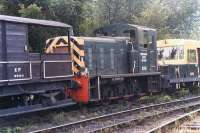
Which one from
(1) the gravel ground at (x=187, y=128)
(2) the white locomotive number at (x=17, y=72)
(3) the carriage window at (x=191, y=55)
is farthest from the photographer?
(3) the carriage window at (x=191, y=55)

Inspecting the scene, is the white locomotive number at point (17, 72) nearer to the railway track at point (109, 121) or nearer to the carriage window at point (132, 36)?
the railway track at point (109, 121)

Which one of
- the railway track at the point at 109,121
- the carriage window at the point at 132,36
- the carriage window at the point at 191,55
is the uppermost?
the carriage window at the point at 132,36

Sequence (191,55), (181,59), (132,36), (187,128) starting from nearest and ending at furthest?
1. (187,128)
2. (132,36)
3. (181,59)
4. (191,55)

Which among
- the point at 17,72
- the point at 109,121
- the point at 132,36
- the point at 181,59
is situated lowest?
the point at 109,121

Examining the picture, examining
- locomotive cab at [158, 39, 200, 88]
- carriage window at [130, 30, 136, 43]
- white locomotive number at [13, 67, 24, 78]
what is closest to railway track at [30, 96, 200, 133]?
white locomotive number at [13, 67, 24, 78]

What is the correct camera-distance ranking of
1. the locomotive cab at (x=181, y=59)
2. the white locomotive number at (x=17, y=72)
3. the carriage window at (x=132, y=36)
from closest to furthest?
the white locomotive number at (x=17, y=72) → the carriage window at (x=132, y=36) → the locomotive cab at (x=181, y=59)

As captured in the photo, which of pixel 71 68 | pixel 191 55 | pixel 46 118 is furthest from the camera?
pixel 191 55

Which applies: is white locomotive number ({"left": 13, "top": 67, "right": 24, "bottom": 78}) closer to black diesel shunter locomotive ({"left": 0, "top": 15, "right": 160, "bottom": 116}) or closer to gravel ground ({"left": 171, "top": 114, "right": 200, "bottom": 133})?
black diesel shunter locomotive ({"left": 0, "top": 15, "right": 160, "bottom": 116})

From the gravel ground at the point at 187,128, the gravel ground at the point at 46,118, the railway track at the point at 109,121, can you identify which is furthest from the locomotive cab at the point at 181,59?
the gravel ground at the point at 187,128

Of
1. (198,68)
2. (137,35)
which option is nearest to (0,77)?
(137,35)

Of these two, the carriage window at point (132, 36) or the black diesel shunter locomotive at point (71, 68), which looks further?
the carriage window at point (132, 36)

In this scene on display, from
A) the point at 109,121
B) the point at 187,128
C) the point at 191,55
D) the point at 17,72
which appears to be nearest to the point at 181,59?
the point at 191,55

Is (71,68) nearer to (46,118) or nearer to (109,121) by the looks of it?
(46,118)

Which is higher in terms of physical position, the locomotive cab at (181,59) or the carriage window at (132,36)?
the carriage window at (132,36)
